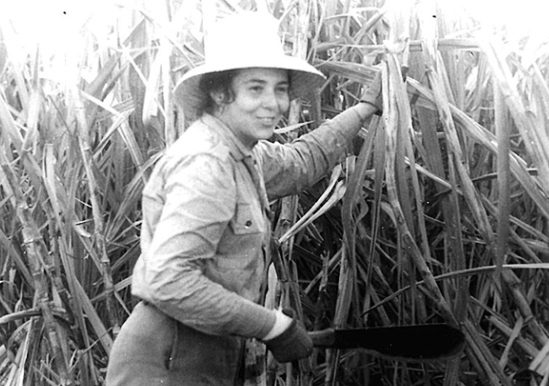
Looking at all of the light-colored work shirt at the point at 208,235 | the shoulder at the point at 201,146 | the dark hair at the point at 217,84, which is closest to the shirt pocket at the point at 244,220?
the light-colored work shirt at the point at 208,235

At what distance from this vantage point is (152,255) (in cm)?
150

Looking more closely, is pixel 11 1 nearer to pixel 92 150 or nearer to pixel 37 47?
pixel 37 47

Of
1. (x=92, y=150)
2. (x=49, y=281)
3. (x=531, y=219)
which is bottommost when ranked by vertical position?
(x=49, y=281)

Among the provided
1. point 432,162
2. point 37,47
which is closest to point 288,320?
point 432,162

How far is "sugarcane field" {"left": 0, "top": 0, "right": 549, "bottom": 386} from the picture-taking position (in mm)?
1620

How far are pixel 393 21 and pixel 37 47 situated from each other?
35.7 inches

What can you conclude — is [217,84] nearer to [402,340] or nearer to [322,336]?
[322,336]

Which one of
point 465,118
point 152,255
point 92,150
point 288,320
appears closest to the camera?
point 152,255

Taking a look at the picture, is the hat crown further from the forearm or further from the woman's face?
the forearm

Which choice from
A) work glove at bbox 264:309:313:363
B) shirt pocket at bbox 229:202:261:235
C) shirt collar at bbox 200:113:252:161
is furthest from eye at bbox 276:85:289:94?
work glove at bbox 264:309:313:363

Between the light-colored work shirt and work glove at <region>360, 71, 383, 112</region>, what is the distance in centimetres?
35

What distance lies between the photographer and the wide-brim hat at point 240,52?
1.59m

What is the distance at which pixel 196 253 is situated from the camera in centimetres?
150

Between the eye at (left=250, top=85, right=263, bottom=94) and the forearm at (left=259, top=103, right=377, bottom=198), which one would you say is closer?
the eye at (left=250, top=85, right=263, bottom=94)
